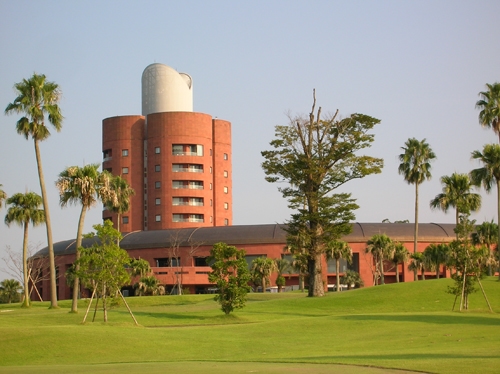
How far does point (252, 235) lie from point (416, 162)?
26831mm

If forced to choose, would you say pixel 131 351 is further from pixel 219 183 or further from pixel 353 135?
pixel 219 183

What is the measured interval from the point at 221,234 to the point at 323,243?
45620mm

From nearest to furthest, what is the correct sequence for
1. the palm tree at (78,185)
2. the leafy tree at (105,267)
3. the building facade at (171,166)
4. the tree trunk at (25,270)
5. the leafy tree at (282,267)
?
the leafy tree at (105,267)
the palm tree at (78,185)
the tree trunk at (25,270)
the leafy tree at (282,267)
the building facade at (171,166)

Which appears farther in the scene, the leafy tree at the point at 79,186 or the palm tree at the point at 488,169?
the palm tree at the point at 488,169

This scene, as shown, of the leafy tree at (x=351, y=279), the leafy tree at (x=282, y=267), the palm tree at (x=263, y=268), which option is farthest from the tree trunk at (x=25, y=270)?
the leafy tree at (x=351, y=279)

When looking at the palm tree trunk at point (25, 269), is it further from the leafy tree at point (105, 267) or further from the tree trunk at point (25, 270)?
the leafy tree at point (105, 267)

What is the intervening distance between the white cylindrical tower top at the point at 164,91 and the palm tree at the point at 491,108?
3061 inches

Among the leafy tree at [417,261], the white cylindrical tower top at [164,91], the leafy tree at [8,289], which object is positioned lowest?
the leafy tree at [8,289]

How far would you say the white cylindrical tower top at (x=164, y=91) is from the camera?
13000cm

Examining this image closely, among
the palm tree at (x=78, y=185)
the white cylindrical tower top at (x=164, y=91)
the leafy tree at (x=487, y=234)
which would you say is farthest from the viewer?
the white cylindrical tower top at (x=164, y=91)

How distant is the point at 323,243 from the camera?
57.3 metres

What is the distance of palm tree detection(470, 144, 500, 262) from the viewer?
5531 centimetres

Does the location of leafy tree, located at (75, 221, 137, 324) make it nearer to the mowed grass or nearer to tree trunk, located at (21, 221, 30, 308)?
the mowed grass

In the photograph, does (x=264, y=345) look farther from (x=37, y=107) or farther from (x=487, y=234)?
(x=487, y=234)
